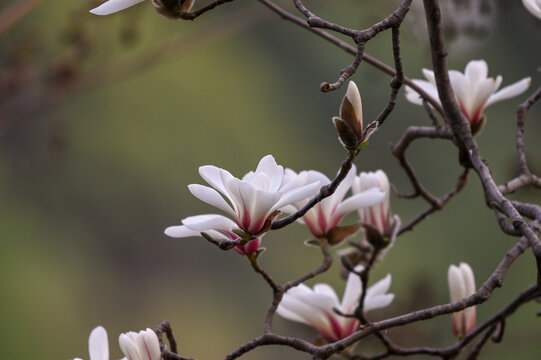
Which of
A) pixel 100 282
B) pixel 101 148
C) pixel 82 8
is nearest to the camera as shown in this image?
pixel 82 8

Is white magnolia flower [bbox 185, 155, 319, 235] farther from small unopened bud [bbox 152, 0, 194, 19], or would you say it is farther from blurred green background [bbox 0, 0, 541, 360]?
blurred green background [bbox 0, 0, 541, 360]

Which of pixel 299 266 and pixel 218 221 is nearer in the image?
pixel 218 221

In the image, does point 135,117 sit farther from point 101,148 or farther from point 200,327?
point 200,327

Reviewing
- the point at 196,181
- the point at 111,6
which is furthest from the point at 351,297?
the point at 196,181

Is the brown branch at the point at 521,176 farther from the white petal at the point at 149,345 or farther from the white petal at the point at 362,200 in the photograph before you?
the white petal at the point at 149,345

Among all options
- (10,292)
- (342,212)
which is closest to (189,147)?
(10,292)

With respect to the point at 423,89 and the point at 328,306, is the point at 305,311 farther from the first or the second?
the point at 423,89

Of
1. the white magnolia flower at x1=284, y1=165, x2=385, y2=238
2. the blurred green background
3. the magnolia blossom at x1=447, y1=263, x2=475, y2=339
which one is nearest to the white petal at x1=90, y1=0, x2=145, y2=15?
the white magnolia flower at x1=284, y1=165, x2=385, y2=238
